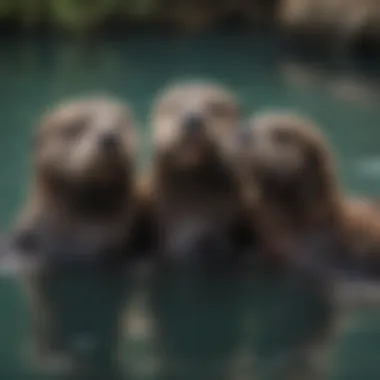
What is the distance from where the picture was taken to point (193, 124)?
1.47 meters

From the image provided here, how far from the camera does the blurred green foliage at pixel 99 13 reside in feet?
11.5

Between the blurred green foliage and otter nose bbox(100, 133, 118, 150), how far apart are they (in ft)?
6.64

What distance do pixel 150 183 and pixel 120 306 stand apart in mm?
253

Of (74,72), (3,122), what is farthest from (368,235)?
(74,72)

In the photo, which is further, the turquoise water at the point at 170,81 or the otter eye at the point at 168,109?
the otter eye at the point at 168,109

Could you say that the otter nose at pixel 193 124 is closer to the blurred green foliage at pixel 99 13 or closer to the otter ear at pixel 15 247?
the otter ear at pixel 15 247

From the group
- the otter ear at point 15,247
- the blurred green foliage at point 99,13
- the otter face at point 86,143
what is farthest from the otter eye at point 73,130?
the blurred green foliage at point 99,13

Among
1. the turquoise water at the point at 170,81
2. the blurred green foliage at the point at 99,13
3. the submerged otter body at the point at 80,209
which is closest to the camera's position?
the turquoise water at the point at 170,81

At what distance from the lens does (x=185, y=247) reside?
1.54m

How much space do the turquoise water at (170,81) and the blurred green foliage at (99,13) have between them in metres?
0.12

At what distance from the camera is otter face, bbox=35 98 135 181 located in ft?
4.87

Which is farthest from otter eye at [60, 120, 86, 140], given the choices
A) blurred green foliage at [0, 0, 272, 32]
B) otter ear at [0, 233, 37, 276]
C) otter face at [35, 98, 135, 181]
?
blurred green foliage at [0, 0, 272, 32]

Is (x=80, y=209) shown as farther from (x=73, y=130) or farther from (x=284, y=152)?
(x=284, y=152)

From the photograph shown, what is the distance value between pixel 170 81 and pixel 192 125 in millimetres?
1213
